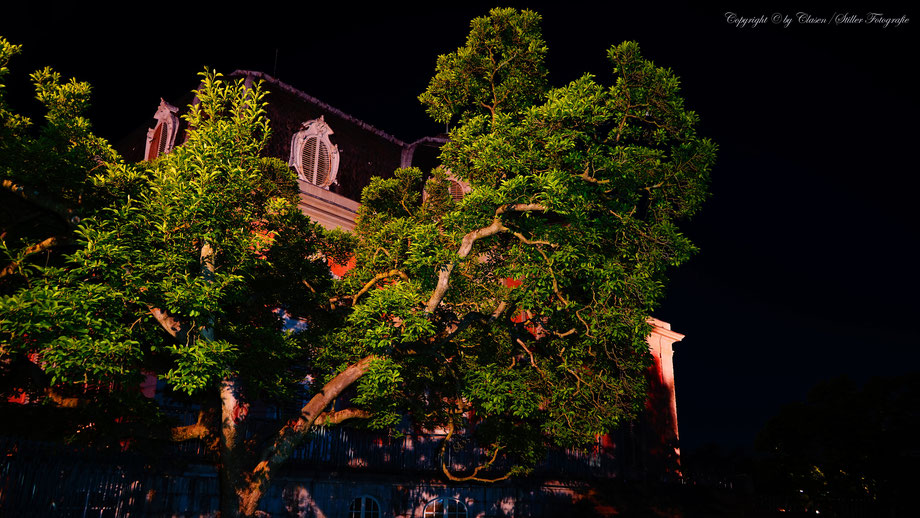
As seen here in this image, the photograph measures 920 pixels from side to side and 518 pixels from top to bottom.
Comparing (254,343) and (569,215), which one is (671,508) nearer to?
(569,215)

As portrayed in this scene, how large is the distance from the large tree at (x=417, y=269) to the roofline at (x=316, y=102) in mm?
7270

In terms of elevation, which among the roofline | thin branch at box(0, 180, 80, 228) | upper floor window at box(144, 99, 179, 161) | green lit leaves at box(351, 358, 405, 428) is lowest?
green lit leaves at box(351, 358, 405, 428)

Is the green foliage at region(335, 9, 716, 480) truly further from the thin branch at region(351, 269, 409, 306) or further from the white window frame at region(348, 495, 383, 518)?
the white window frame at region(348, 495, 383, 518)

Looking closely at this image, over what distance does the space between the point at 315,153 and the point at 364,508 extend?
11999 mm

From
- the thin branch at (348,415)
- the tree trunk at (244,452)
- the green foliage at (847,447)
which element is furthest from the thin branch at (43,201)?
the green foliage at (847,447)

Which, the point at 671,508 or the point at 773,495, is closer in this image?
the point at 671,508

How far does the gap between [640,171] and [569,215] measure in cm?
194

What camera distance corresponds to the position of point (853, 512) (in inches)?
1084

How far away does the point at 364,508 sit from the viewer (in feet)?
63.3

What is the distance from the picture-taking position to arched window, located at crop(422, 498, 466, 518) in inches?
803

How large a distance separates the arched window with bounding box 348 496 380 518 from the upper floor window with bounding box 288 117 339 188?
10564mm

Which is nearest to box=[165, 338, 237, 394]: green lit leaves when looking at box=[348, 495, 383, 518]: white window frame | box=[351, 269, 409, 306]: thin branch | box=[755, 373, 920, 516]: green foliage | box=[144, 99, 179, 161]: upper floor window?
box=[351, 269, 409, 306]: thin branch

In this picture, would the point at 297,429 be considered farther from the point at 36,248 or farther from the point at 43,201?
the point at 43,201

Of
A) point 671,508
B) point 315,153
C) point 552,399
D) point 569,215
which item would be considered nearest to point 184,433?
point 552,399
